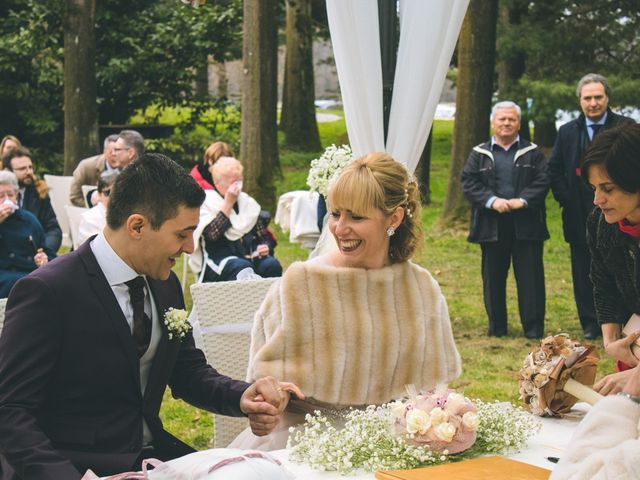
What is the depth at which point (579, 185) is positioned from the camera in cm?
893

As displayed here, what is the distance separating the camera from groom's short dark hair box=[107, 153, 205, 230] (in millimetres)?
3420

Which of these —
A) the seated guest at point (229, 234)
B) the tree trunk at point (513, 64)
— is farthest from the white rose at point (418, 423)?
the tree trunk at point (513, 64)

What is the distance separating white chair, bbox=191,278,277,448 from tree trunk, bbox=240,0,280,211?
9.89 m

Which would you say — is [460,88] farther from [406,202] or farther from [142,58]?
[406,202]

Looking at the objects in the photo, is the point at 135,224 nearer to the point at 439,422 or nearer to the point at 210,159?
Result: the point at 439,422

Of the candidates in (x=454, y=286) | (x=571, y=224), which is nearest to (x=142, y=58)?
(x=454, y=286)

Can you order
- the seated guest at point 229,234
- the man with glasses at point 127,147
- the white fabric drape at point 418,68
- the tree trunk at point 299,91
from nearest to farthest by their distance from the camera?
the white fabric drape at point 418,68, the seated guest at point 229,234, the man with glasses at point 127,147, the tree trunk at point 299,91

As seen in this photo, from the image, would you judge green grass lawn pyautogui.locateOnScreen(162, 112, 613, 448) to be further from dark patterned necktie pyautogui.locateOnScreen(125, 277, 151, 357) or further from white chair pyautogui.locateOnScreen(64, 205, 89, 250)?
dark patterned necktie pyautogui.locateOnScreen(125, 277, 151, 357)

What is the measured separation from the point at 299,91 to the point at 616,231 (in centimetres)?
1953

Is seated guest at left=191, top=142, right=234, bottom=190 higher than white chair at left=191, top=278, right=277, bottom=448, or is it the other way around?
seated guest at left=191, top=142, right=234, bottom=190

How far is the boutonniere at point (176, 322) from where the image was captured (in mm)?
3607

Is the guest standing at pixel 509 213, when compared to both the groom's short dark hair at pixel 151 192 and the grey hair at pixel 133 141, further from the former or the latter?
the groom's short dark hair at pixel 151 192

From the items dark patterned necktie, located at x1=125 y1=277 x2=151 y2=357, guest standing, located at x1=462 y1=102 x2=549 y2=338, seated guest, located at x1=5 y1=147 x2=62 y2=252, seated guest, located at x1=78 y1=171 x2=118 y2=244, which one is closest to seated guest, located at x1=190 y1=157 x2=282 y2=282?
seated guest, located at x1=78 y1=171 x2=118 y2=244

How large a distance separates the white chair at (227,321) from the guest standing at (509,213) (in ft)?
13.8
